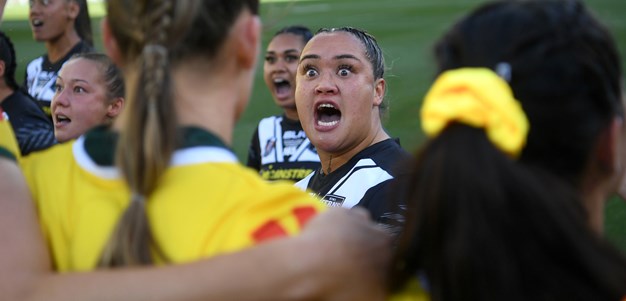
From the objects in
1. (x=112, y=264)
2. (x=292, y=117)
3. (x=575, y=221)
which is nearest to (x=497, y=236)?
(x=575, y=221)

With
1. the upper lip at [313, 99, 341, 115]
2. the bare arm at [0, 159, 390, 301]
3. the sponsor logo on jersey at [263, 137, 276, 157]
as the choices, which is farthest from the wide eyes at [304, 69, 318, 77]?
the bare arm at [0, 159, 390, 301]

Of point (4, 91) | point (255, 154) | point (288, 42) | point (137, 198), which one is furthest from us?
point (288, 42)

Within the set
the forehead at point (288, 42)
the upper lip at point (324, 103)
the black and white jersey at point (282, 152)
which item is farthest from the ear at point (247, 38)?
the forehead at point (288, 42)

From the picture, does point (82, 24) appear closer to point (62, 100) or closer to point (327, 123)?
point (62, 100)

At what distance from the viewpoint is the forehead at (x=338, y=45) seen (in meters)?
3.87

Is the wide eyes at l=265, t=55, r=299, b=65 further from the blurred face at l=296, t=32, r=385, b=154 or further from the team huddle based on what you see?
the team huddle

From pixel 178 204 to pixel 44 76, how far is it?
595cm

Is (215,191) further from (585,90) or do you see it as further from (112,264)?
(585,90)

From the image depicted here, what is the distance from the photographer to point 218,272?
→ 1410mm

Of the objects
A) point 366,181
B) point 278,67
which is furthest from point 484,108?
point 278,67

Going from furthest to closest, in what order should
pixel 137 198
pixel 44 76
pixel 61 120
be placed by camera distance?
pixel 44 76
pixel 61 120
pixel 137 198

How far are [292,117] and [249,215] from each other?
4.71m

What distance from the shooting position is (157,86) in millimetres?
1519

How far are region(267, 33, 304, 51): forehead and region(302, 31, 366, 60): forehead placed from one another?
8.87 ft
